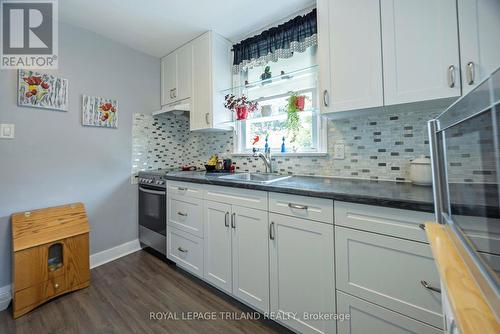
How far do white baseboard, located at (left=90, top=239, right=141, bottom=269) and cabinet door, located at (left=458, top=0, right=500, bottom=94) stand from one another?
3.18 meters

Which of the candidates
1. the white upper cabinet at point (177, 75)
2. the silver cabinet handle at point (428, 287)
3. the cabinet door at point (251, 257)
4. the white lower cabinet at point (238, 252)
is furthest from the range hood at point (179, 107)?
the silver cabinet handle at point (428, 287)

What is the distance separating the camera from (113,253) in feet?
7.58

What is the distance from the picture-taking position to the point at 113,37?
2277 millimetres

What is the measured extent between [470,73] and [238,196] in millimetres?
1442

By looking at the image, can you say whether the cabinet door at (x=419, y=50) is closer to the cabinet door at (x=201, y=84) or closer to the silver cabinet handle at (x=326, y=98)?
the silver cabinet handle at (x=326, y=98)

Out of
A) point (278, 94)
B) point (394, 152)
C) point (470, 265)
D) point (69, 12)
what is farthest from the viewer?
point (278, 94)

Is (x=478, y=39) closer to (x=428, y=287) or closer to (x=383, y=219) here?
(x=383, y=219)

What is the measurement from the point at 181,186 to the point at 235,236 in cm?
76

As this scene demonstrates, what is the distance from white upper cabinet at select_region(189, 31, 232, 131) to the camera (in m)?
2.23

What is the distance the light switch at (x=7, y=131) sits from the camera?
65.1 inches

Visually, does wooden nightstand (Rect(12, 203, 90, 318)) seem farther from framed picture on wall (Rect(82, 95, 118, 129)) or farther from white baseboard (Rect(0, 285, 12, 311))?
framed picture on wall (Rect(82, 95, 118, 129))

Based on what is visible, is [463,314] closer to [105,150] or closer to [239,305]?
[239,305]

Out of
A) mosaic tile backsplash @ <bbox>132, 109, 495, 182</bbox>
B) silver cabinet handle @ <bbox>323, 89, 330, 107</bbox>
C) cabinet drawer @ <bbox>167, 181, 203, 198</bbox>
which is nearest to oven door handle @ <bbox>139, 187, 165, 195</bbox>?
cabinet drawer @ <bbox>167, 181, 203, 198</bbox>

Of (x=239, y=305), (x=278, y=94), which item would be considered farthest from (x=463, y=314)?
(x=278, y=94)
